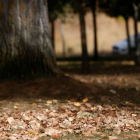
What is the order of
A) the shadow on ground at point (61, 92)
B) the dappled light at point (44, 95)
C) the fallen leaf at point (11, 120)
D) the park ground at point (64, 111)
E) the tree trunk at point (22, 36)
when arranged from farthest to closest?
the tree trunk at point (22, 36), the shadow on ground at point (61, 92), the fallen leaf at point (11, 120), the dappled light at point (44, 95), the park ground at point (64, 111)

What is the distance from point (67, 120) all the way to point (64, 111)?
527mm

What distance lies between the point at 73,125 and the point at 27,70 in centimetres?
301

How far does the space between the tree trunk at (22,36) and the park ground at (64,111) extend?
0.41m

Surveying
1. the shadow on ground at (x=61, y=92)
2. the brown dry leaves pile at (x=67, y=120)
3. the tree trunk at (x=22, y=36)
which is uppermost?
Answer: the tree trunk at (x=22, y=36)

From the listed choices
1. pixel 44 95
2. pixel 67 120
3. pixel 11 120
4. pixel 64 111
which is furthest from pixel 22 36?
pixel 67 120

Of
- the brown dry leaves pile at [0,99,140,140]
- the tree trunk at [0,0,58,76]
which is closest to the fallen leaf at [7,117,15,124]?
the brown dry leaves pile at [0,99,140,140]

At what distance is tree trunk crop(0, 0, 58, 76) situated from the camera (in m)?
7.82

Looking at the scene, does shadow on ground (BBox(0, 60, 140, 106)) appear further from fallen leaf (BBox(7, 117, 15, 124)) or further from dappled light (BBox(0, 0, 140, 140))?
fallen leaf (BBox(7, 117, 15, 124))

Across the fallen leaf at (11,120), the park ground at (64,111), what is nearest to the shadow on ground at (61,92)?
the park ground at (64,111)

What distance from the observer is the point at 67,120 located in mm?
5598

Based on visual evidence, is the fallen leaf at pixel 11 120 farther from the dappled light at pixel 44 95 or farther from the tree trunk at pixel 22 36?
the tree trunk at pixel 22 36

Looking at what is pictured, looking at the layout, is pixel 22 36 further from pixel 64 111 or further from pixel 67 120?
pixel 67 120

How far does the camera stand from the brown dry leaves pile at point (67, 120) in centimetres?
502

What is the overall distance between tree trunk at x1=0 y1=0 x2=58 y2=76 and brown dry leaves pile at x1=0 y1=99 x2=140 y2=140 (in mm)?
1769
